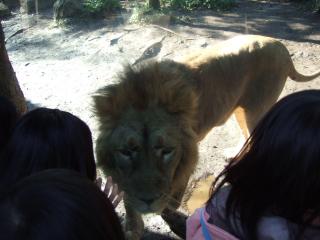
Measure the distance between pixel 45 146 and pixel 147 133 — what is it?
0.97 meters

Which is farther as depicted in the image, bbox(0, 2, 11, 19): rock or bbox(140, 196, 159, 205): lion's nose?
bbox(0, 2, 11, 19): rock

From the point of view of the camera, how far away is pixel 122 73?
3.07 metres

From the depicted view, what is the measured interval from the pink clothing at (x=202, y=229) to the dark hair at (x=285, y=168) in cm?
7

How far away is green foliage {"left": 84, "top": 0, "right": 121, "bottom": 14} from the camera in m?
9.21

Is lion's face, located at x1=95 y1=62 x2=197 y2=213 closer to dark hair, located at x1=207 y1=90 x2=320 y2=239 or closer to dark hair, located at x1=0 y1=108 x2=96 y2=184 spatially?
dark hair, located at x1=0 y1=108 x2=96 y2=184

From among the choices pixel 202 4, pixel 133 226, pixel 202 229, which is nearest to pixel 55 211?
pixel 202 229

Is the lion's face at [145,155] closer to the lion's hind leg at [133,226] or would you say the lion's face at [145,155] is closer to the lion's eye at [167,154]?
the lion's eye at [167,154]

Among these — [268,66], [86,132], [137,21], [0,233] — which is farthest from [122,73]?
[137,21]

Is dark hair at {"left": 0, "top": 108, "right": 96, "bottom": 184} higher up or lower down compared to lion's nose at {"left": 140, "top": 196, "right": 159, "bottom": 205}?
higher up

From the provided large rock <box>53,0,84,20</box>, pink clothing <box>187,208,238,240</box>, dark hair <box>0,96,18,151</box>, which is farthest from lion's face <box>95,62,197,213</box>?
large rock <box>53,0,84,20</box>

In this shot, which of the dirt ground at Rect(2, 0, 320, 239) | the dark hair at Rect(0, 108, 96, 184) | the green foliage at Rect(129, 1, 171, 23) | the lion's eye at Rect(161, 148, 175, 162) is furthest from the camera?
the green foliage at Rect(129, 1, 171, 23)

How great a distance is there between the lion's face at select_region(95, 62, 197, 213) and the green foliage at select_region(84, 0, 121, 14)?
6.42 metres

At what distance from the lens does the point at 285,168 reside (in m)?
1.63

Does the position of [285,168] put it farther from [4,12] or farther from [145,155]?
[4,12]
